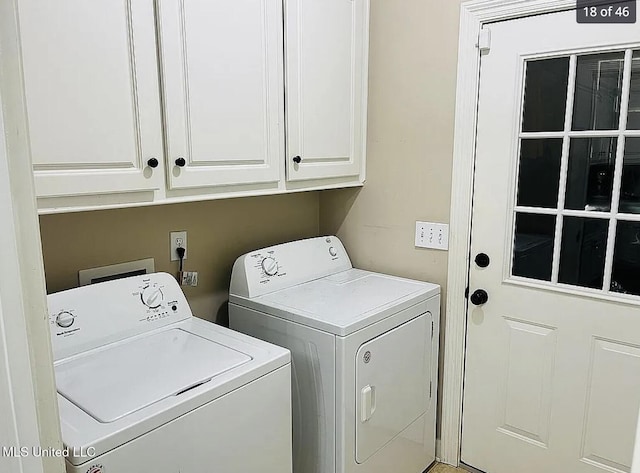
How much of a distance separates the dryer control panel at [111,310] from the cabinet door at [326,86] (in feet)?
2.22

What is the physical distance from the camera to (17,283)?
0.59 meters

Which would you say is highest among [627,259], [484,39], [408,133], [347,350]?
[484,39]

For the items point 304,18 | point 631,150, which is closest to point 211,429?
point 304,18

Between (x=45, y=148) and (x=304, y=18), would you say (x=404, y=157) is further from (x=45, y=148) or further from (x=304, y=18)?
(x=45, y=148)

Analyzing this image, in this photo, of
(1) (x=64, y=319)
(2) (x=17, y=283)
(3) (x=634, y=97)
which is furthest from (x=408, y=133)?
(2) (x=17, y=283)

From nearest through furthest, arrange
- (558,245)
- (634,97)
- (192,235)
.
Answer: (634,97)
(558,245)
(192,235)

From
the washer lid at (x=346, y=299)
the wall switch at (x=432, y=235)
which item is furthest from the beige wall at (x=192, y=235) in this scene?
the wall switch at (x=432, y=235)

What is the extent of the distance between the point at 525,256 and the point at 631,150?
0.55m

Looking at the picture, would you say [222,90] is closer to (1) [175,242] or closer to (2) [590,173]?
(1) [175,242]

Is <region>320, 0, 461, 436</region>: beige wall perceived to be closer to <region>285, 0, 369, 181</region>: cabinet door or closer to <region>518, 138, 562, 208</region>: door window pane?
<region>285, 0, 369, 181</region>: cabinet door

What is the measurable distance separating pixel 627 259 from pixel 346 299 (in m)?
1.07

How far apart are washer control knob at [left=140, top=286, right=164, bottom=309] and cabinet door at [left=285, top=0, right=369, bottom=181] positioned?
68 cm

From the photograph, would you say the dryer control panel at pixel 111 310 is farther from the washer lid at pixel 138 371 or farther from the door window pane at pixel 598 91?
the door window pane at pixel 598 91

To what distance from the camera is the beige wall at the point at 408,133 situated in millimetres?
2115
